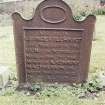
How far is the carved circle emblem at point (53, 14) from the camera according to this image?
20.6 feet

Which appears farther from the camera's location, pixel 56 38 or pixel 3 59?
pixel 3 59

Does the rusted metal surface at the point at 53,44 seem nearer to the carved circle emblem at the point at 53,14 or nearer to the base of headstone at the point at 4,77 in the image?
the carved circle emblem at the point at 53,14

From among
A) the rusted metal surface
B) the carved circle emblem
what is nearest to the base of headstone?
the rusted metal surface

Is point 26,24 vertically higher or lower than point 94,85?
higher

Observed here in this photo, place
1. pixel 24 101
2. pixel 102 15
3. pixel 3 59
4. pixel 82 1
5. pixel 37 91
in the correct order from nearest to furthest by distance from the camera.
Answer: pixel 24 101, pixel 37 91, pixel 3 59, pixel 102 15, pixel 82 1

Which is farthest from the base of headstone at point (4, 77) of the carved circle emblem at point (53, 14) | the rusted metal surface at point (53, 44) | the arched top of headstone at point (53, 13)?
the carved circle emblem at point (53, 14)

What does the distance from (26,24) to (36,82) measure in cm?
95

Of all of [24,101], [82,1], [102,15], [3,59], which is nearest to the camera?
[24,101]

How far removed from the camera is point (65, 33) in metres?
6.38

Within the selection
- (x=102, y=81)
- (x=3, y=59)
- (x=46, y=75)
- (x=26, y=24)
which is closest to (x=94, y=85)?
(x=102, y=81)

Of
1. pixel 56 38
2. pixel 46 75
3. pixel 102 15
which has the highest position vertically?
pixel 56 38

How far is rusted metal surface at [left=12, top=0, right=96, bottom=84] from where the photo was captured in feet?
20.7

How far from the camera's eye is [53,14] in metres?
6.31

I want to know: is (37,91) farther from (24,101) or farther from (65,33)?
(65,33)
